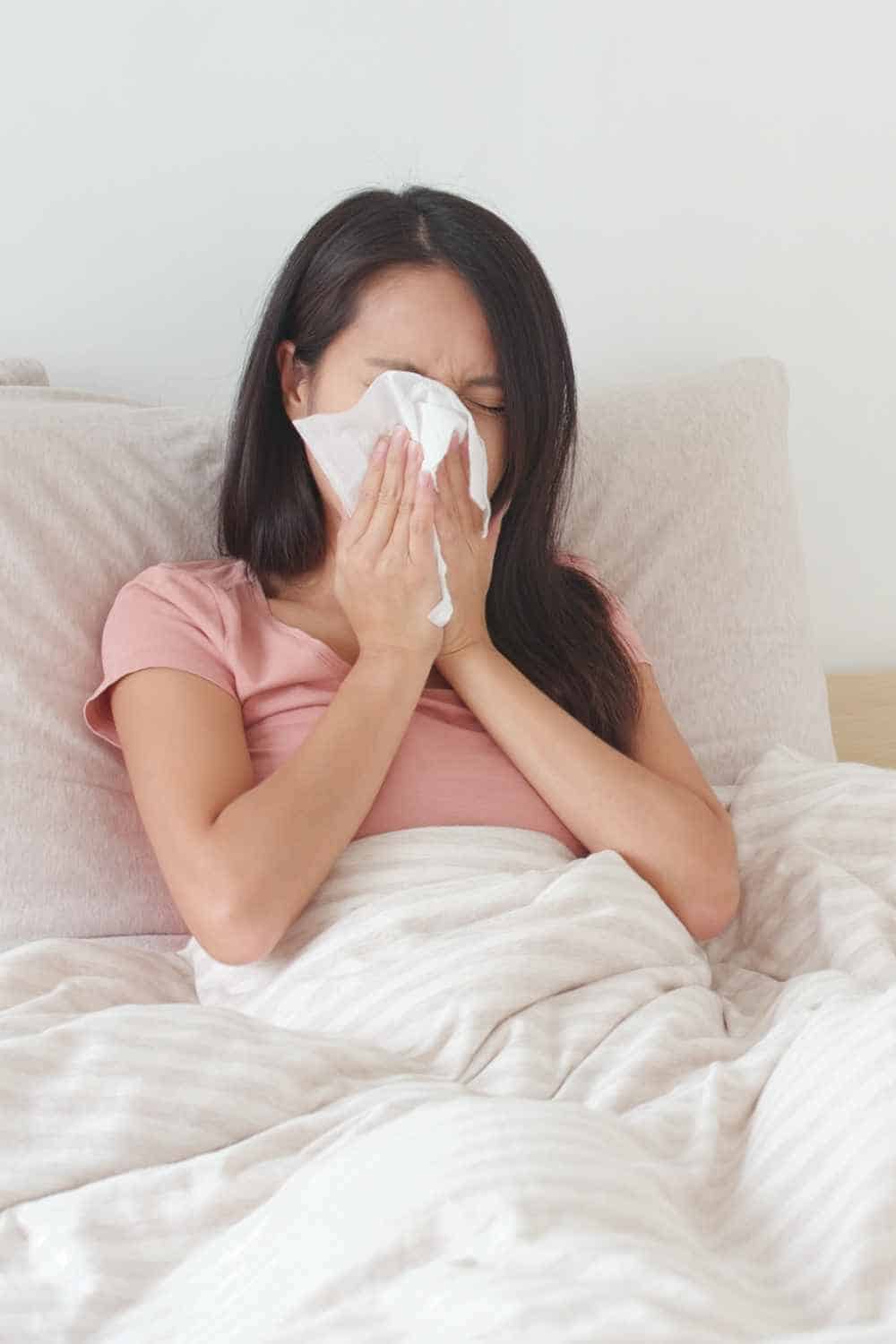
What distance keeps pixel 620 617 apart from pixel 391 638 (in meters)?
0.28

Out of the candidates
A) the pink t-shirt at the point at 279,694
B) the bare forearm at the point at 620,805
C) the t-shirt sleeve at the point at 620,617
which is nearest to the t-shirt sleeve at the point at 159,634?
the pink t-shirt at the point at 279,694

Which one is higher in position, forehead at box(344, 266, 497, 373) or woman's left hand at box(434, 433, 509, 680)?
forehead at box(344, 266, 497, 373)

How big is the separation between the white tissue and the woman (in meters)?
0.02

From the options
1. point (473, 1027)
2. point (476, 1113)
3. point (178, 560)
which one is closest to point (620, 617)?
point (178, 560)

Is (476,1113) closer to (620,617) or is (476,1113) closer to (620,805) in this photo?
(620,805)

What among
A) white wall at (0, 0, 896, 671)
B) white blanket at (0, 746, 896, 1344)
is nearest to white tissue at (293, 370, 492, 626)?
white blanket at (0, 746, 896, 1344)

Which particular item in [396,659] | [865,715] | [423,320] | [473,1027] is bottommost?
[865,715]

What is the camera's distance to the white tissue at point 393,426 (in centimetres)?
116

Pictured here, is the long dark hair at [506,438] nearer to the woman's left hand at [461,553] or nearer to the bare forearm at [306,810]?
the woman's left hand at [461,553]

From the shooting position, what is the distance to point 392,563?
1207 millimetres

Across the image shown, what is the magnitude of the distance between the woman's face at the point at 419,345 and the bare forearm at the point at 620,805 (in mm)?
225

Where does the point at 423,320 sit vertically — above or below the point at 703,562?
above

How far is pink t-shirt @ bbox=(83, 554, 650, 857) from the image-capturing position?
1.18 metres

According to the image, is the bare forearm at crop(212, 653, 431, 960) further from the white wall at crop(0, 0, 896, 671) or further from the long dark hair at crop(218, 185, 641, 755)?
the white wall at crop(0, 0, 896, 671)
